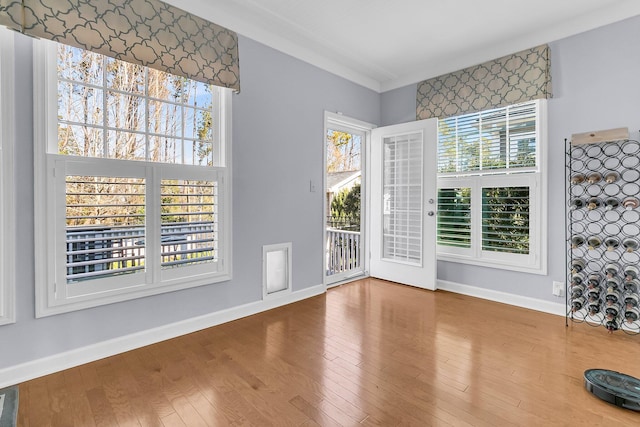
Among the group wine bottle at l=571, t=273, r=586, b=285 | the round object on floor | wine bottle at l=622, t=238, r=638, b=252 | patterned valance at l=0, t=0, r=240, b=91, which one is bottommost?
the round object on floor

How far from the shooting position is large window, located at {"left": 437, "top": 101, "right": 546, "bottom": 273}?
318 cm

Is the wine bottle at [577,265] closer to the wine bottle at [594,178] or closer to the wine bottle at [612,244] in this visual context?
the wine bottle at [612,244]

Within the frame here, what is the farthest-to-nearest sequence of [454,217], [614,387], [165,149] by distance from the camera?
[454,217] < [165,149] < [614,387]

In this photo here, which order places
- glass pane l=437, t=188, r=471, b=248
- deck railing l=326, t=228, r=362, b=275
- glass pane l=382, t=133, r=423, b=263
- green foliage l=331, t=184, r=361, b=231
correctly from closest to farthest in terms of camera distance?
glass pane l=437, t=188, r=471, b=248 < glass pane l=382, t=133, r=423, b=263 < deck railing l=326, t=228, r=362, b=275 < green foliage l=331, t=184, r=361, b=231

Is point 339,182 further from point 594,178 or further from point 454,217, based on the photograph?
point 594,178

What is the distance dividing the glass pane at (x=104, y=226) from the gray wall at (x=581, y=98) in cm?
347

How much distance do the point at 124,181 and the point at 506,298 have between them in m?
3.69

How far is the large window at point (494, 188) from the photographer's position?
3178 mm

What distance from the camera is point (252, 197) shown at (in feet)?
10.1

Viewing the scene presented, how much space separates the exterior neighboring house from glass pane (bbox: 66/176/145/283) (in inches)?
150

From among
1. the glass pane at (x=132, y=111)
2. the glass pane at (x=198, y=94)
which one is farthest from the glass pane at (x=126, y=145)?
the glass pane at (x=198, y=94)

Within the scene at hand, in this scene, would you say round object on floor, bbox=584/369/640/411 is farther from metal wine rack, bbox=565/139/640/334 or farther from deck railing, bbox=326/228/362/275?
deck railing, bbox=326/228/362/275

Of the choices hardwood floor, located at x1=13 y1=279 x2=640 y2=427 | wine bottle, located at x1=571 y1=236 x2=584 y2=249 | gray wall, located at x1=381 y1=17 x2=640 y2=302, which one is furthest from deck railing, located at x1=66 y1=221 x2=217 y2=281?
wine bottle, located at x1=571 y1=236 x2=584 y2=249

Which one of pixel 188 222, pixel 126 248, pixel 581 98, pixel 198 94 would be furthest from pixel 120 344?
pixel 581 98
